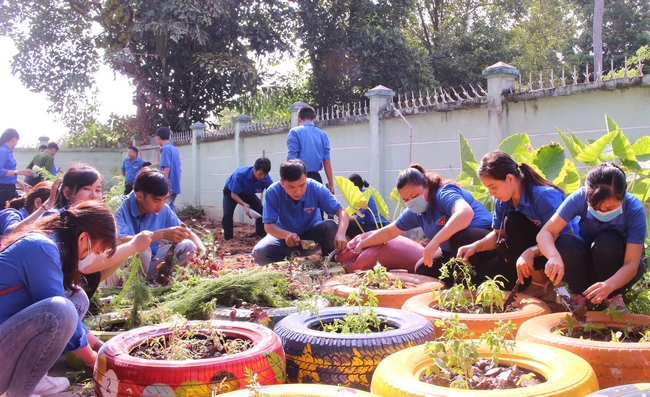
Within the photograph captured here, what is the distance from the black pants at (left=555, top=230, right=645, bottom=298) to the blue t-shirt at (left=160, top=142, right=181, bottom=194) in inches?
293

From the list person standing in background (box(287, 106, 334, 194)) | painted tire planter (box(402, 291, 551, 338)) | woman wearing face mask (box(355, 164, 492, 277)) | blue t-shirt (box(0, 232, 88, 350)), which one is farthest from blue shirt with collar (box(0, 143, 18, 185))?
painted tire planter (box(402, 291, 551, 338))

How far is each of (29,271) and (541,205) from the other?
9.72 feet

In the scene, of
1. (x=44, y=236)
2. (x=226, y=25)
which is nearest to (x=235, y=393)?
(x=44, y=236)

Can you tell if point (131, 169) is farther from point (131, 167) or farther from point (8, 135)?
point (8, 135)

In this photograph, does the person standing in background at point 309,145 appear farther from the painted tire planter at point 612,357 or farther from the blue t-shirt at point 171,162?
the painted tire planter at point 612,357

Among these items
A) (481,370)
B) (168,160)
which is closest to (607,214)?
(481,370)

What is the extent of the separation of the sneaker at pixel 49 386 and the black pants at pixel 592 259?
283 cm

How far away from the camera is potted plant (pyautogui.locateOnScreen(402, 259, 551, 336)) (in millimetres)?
3119

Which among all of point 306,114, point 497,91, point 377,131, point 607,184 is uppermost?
point 497,91

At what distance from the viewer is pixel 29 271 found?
2510mm

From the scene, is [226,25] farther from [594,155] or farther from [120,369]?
[120,369]

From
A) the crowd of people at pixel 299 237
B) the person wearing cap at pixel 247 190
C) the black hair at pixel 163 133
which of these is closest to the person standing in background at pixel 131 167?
the black hair at pixel 163 133

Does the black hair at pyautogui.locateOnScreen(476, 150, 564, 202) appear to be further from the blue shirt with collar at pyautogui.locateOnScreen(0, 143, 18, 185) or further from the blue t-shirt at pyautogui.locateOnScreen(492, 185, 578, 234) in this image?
the blue shirt with collar at pyautogui.locateOnScreen(0, 143, 18, 185)

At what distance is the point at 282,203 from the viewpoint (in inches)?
232
